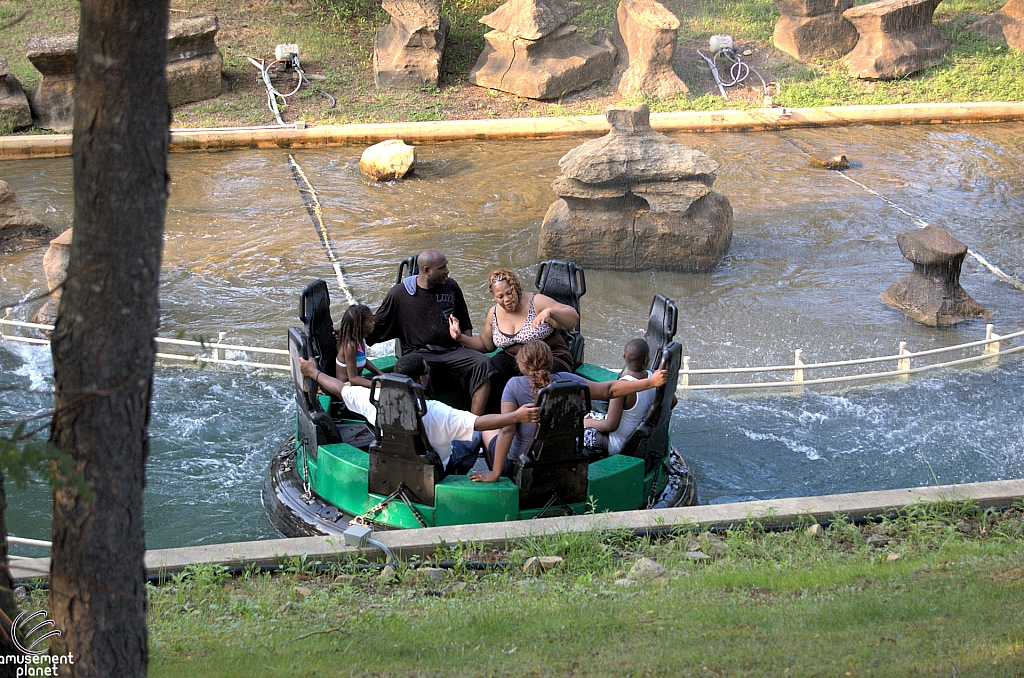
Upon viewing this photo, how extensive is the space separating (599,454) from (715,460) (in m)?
1.75

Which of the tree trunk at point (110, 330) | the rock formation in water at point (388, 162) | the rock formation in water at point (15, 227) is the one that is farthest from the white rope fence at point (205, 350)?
the rock formation in water at point (388, 162)

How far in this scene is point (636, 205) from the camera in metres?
12.6

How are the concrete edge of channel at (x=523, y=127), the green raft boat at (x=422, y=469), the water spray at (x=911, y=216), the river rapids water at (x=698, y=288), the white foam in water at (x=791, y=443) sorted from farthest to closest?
the concrete edge of channel at (x=523, y=127) → the water spray at (x=911, y=216) → the white foam in water at (x=791, y=443) → the river rapids water at (x=698, y=288) → the green raft boat at (x=422, y=469)

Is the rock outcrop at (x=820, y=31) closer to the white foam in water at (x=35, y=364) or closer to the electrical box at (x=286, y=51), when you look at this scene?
the electrical box at (x=286, y=51)

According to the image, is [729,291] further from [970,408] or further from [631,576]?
[631,576]

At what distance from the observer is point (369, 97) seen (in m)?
20.3

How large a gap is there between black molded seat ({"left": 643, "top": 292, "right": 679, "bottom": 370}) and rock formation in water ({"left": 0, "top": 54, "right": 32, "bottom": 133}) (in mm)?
15533

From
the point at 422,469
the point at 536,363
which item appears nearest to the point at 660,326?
the point at 536,363

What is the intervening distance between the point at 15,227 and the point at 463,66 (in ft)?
37.4

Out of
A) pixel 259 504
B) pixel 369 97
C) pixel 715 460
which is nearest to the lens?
pixel 259 504

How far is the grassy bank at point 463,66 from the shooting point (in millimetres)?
19875

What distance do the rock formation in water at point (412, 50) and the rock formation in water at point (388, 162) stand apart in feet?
16.1

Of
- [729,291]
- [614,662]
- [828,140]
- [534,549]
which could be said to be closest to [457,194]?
[729,291]

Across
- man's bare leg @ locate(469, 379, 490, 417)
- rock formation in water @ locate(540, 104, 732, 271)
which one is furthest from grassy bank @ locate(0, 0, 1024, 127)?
man's bare leg @ locate(469, 379, 490, 417)
